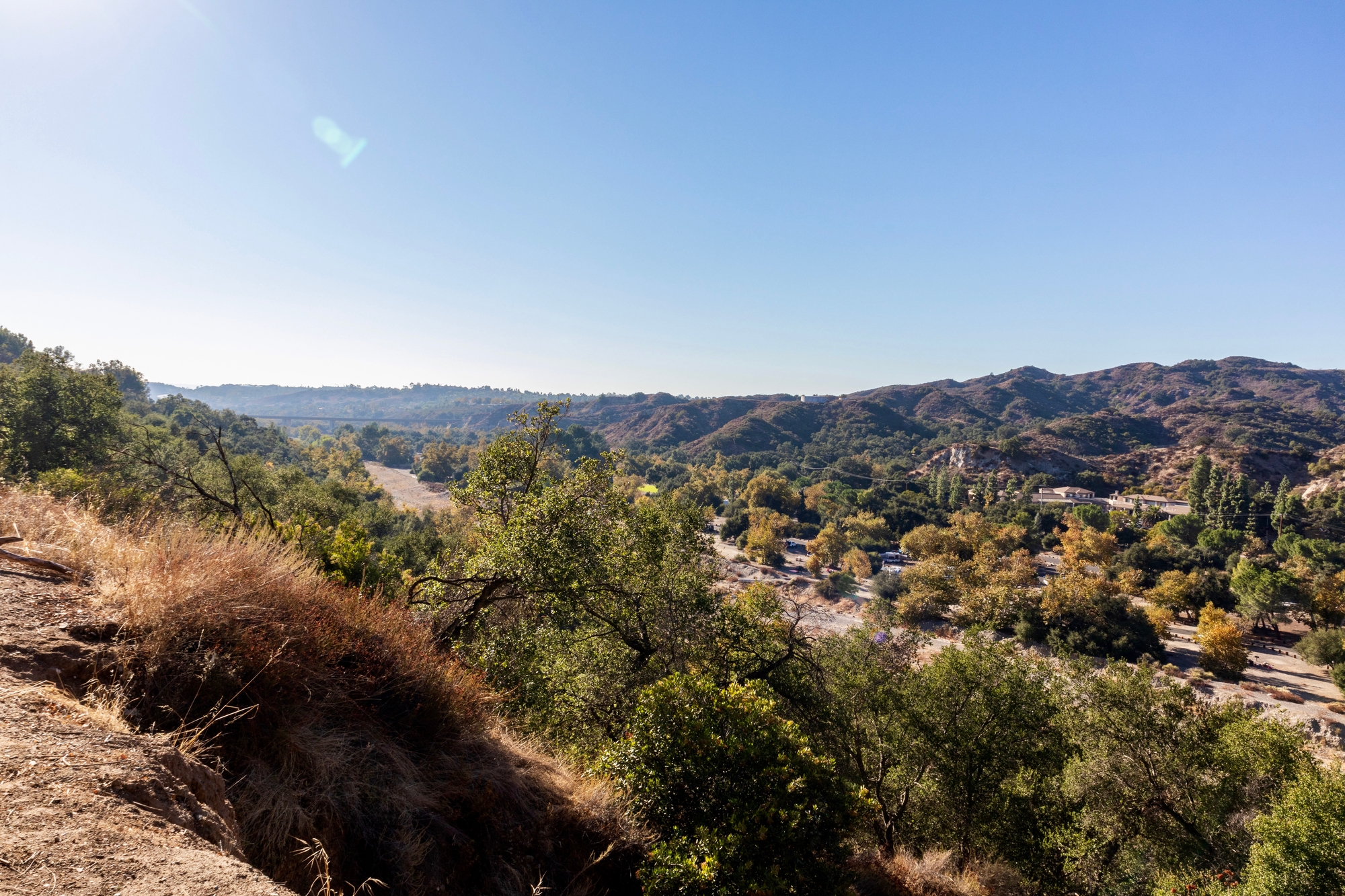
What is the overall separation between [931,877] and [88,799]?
11.1 m

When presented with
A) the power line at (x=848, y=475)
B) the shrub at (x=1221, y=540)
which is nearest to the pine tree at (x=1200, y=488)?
the shrub at (x=1221, y=540)

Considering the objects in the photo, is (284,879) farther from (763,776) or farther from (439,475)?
(439,475)

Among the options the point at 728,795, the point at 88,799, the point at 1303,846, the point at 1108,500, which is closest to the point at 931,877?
the point at 728,795

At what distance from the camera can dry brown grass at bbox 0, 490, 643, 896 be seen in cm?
388

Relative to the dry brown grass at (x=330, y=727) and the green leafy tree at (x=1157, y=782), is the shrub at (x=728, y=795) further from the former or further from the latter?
the green leafy tree at (x=1157, y=782)

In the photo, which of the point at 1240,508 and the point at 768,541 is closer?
the point at 768,541

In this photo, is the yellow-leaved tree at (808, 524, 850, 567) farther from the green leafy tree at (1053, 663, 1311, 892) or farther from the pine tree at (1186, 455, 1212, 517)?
the green leafy tree at (1053, 663, 1311, 892)

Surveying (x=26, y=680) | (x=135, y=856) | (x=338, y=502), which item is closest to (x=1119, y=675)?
(x=135, y=856)

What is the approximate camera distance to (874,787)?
474 inches

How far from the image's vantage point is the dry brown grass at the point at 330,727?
12.7 ft

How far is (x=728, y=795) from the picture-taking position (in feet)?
18.0

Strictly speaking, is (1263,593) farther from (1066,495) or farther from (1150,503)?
(1066,495)

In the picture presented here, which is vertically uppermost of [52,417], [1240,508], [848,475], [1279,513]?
[52,417]

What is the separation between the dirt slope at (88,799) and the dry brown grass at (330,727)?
32cm
